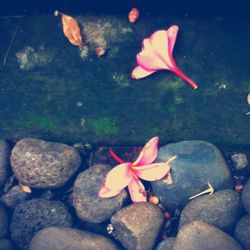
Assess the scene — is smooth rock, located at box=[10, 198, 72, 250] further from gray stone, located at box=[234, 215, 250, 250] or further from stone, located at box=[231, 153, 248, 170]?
stone, located at box=[231, 153, 248, 170]

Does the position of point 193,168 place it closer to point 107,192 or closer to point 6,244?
point 107,192

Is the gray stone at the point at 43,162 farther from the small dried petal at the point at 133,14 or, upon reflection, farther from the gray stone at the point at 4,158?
the small dried petal at the point at 133,14

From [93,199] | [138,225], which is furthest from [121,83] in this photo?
[138,225]

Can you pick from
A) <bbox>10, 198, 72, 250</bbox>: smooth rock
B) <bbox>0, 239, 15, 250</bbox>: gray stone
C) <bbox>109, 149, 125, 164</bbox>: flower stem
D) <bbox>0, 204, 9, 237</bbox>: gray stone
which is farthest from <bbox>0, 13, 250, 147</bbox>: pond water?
<bbox>0, 239, 15, 250</bbox>: gray stone

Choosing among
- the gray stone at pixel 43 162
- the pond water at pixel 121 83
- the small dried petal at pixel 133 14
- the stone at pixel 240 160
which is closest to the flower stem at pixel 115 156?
the pond water at pixel 121 83

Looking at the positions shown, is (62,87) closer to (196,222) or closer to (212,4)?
(212,4)

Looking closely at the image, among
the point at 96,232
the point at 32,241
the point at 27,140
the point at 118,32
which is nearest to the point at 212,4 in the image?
the point at 118,32
